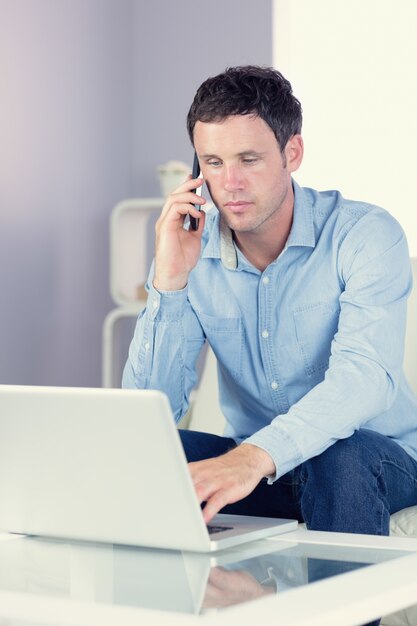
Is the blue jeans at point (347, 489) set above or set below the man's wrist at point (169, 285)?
below

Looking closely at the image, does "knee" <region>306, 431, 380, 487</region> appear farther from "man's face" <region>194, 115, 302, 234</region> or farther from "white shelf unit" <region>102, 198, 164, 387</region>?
"white shelf unit" <region>102, 198, 164, 387</region>

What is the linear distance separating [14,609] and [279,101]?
1.23 m

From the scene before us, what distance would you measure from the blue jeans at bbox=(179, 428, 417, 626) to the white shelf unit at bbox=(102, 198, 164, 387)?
7.37 feet

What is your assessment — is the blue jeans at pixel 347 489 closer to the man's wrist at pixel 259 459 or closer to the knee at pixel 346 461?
the knee at pixel 346 461

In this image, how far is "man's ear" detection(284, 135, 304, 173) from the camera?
190 cm

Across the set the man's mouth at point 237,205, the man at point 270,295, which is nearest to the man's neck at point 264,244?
the man at point 270,295

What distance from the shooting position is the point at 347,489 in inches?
55.7

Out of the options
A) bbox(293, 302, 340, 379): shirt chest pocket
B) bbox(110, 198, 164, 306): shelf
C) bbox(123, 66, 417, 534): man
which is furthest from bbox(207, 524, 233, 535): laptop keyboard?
bbox(110, 198, 164, 306): shelf

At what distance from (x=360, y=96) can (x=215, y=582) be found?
3.19 m

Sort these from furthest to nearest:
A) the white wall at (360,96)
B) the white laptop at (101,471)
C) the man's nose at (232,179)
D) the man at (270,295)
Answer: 1. the white wall at (360,96)
2. the man's nose at (232,179)
3. the man at (270,295)
4. the white laptop at (101,471)

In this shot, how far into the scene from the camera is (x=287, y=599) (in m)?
0.82

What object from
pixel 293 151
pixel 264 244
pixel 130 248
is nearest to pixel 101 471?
pixel 264 244

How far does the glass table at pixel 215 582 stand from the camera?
789 millimetres

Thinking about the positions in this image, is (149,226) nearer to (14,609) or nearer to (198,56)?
(198,56)
